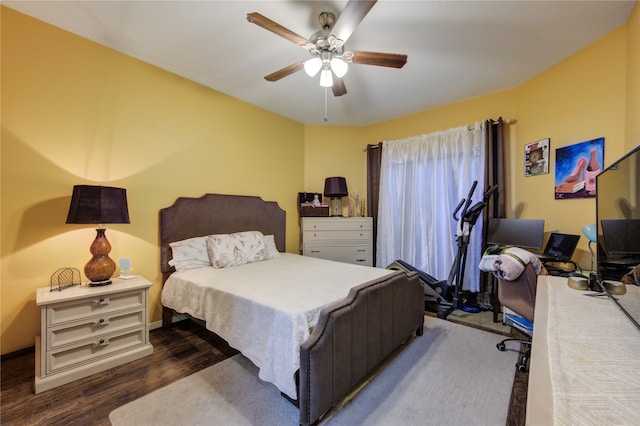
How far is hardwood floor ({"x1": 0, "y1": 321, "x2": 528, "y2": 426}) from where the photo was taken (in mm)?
1578

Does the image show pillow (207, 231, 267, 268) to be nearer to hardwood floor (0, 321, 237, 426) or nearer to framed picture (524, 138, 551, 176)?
hardwood floor (0, 321, 237, 426)

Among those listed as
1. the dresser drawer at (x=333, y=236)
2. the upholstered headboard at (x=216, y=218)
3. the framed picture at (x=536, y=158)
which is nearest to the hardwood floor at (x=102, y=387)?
the upholstered headboard at (x=216, y=218)

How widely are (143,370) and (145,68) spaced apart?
9.35ft

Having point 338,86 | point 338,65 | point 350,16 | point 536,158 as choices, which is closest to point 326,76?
point 338,65

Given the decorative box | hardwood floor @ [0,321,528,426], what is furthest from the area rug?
the decorative box

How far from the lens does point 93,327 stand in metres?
2.00

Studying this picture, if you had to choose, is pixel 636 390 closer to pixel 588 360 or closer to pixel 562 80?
pixel 588 360

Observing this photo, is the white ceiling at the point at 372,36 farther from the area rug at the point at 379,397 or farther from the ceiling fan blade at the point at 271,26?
the area rug at the point at 379,397

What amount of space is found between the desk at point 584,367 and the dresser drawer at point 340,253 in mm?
2906

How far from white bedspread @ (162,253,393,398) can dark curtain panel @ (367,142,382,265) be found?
5.65 ft

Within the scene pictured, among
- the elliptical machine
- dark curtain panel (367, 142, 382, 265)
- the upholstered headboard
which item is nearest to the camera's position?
the upholstered headboard

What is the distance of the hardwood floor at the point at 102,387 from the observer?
1.58 m

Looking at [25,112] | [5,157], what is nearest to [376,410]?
[5,157]

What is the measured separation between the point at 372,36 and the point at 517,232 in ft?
8.44
